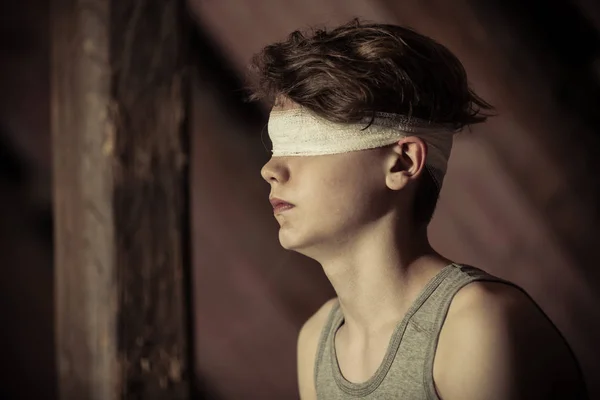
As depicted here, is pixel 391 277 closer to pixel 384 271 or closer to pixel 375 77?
pixel 384 271

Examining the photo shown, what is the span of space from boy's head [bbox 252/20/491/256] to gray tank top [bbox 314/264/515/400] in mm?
111

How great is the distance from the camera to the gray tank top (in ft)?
3.62

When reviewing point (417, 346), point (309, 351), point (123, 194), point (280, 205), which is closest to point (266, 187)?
point (123, 194)

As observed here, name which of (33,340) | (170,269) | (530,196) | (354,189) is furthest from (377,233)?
(33,340)

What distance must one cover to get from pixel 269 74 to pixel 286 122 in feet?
0.32

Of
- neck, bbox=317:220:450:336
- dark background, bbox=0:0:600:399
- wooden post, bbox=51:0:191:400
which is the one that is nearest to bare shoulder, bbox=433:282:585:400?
neck, bbox=317:220:450:336

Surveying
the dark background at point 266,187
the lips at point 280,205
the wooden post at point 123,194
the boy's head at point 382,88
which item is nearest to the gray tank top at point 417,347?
the boy's head at point 382,88

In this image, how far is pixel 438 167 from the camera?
3.96 ft

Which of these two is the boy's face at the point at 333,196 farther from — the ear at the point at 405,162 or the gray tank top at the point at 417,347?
the gray tank top at the point at 417,347

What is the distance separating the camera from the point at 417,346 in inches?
44.3

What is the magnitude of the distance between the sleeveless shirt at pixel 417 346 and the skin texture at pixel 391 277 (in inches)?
0.6

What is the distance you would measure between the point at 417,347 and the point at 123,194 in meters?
0.74

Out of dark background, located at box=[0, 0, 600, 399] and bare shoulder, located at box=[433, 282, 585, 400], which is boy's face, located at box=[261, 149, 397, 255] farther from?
dark background, located at box=[0, 0, 600, 399]

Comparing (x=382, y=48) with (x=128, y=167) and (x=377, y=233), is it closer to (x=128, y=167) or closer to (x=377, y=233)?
(x=377, y=233)
